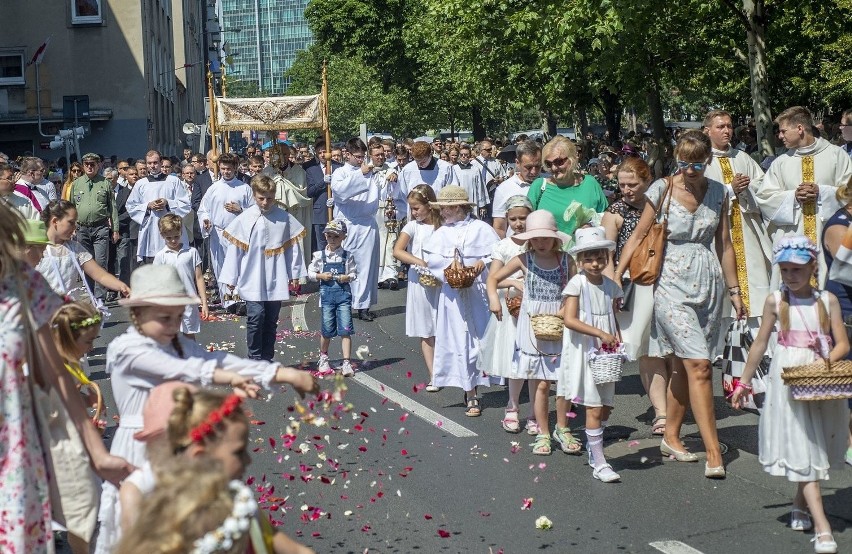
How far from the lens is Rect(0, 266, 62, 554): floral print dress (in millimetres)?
4340

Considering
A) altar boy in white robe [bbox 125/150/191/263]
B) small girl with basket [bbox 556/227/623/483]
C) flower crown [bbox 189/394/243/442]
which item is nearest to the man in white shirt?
small girl with basket [bbox 556/227/623/483]

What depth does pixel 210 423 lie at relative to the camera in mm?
3730

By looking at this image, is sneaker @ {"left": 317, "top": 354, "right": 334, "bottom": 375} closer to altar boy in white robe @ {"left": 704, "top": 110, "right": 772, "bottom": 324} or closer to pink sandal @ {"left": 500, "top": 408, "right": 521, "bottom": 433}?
pink sandal @ {"left": 500, "top": 408, "right": 521, "bottom": 433}

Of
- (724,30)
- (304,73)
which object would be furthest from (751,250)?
(304,73)

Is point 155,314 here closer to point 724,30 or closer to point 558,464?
point 558,464

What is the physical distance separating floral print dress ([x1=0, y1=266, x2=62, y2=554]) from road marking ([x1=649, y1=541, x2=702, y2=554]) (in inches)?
127

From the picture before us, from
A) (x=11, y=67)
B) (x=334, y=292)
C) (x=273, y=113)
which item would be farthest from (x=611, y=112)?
(x=334, y=292)

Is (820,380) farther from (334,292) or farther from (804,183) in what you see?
(334,292)

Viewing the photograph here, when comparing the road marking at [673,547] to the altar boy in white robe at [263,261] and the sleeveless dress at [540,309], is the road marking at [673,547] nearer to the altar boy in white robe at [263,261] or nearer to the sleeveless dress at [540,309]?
the sleeveless dress at [540,309]

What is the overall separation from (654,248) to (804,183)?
2.08 meters

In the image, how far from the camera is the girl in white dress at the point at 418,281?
35.9 feet

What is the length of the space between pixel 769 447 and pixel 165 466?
3.99m

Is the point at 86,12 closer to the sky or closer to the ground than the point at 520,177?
closer to the sky

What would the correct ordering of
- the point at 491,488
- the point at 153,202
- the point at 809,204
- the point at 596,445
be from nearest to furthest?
the point at 491,488 → the point at 596,445 → the point at 809,204 → the point at 153,202
